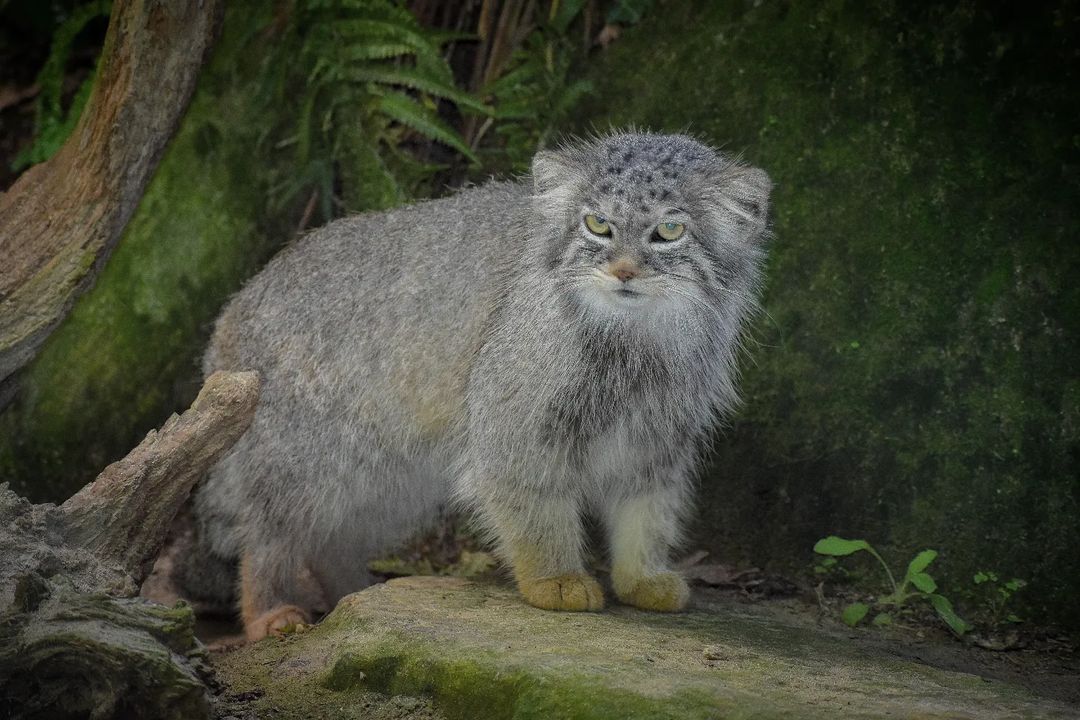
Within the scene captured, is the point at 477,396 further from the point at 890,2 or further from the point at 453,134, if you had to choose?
the point at 890,2

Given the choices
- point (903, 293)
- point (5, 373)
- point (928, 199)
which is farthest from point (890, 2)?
point (5, 373)

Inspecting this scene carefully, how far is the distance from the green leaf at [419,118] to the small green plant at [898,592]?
9.73 feet

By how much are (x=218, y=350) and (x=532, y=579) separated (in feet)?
7.07

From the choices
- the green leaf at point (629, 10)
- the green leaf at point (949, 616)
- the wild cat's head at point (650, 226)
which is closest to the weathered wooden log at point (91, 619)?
the wild cat's head at point (650, 226)

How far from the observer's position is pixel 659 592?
17.1 ft

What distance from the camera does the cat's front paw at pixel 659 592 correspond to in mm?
5211

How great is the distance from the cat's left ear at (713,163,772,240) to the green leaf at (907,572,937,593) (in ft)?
5.42

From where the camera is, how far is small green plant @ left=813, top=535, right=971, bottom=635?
204 inches

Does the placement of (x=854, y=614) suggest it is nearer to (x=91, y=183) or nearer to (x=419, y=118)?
(x=419, y=118)

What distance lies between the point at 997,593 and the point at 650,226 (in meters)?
2.37

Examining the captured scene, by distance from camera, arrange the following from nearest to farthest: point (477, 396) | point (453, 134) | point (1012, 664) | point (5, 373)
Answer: point (1012, 664) < point (477, 396) < point (5, 373) < point (453, 134)

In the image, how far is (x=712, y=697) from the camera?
370 cm

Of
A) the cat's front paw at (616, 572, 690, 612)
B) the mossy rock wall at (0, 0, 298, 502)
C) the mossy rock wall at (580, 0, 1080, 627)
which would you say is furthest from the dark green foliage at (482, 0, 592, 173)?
the cat's front paw at (616, 572, 690, 612)

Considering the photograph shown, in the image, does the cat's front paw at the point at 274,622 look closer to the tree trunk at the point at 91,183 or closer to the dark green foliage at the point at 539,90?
the tree trunk at the point at 91,183
